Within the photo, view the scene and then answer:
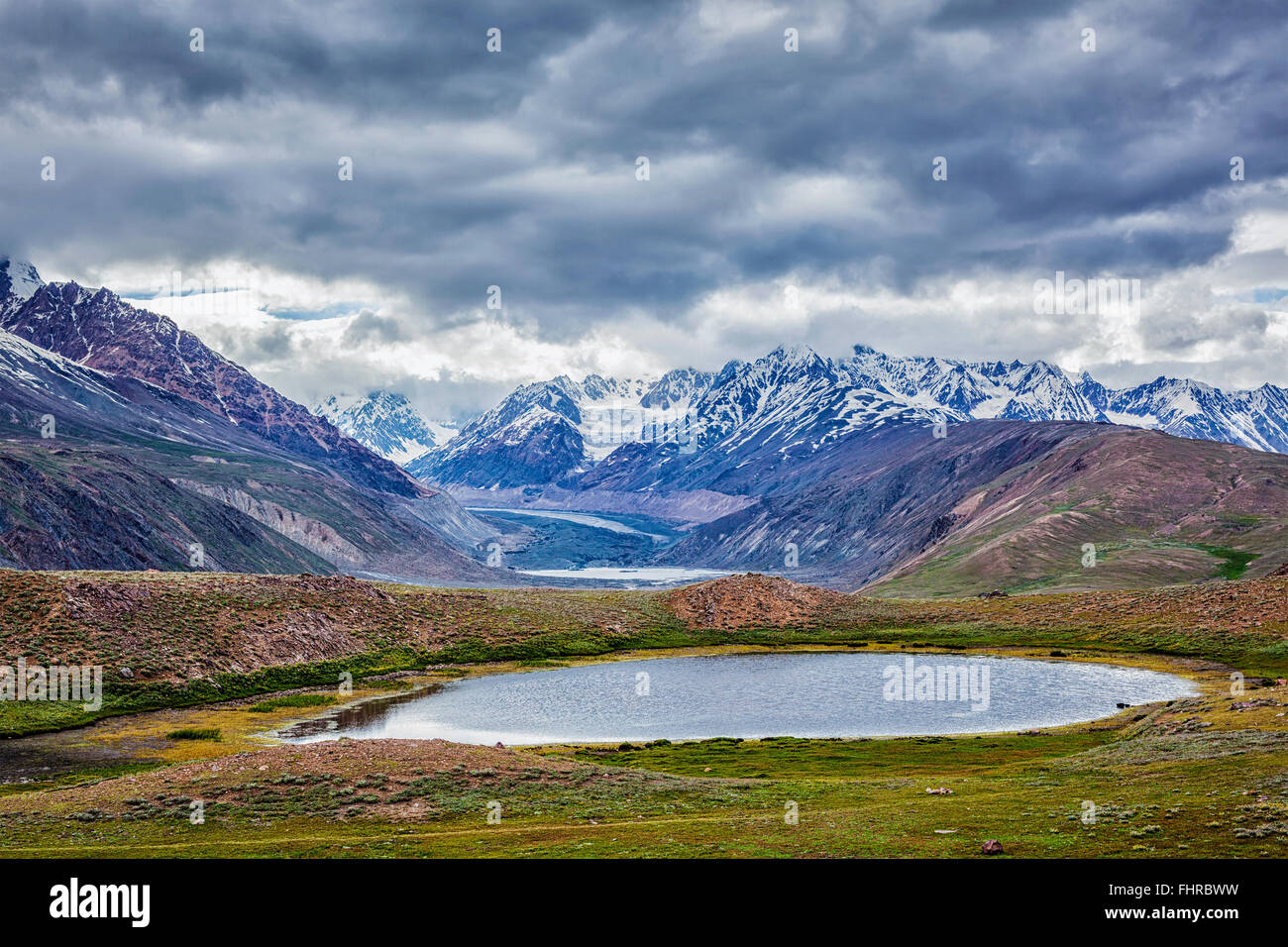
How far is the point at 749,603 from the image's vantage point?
16875 cm

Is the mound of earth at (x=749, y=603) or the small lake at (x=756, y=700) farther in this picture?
A: the mound of earth at (x=749, y=603)

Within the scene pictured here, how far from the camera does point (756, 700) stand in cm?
10262

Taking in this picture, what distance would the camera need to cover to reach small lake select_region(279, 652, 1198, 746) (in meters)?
85.5

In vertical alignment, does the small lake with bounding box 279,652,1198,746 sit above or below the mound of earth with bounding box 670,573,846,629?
below

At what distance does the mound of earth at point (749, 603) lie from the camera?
164625mm

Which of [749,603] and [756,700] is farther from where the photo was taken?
[749,603]

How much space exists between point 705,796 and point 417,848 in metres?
17.4

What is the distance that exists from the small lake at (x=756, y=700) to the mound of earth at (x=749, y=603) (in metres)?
30.5

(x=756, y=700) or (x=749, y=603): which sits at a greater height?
(x=749, y=603)

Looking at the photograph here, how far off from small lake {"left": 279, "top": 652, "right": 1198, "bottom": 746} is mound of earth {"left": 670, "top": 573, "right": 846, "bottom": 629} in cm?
3053

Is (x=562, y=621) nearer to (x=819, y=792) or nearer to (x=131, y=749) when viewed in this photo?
(x=131, y=749)

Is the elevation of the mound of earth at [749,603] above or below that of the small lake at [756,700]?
above

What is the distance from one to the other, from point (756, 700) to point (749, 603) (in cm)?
6642
